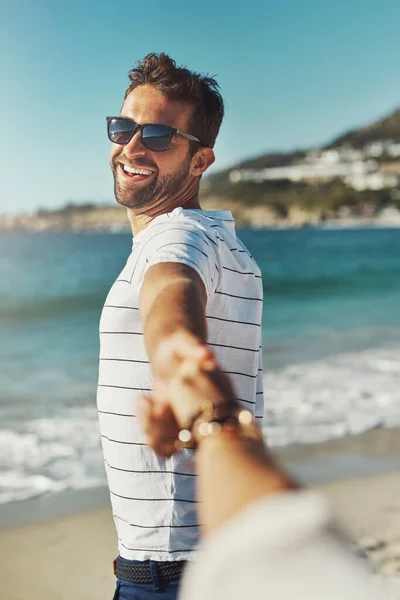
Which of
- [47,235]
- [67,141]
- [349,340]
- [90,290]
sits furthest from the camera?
[47,235]

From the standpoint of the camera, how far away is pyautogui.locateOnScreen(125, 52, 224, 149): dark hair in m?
1.83

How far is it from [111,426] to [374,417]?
6104 mm

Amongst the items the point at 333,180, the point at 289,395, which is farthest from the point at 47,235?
the point at 289,395

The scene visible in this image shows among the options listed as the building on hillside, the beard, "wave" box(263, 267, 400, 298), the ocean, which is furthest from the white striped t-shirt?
the building on hillside

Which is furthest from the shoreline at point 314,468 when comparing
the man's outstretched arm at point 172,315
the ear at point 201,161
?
the man's outstretched arm at point 172,315

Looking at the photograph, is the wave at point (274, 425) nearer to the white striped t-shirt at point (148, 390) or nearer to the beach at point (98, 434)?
the beach at point (98, 434)

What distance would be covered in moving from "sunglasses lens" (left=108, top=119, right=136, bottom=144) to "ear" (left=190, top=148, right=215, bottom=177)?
0.17 meters

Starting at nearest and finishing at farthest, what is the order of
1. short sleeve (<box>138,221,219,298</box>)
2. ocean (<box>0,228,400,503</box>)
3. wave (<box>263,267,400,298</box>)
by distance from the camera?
1. short sleeve (<box>138,221,219,298</box>)
2. ocean (<box>0,228,400,503</box>)
3. wave (<box>263,267,400,298</box>)

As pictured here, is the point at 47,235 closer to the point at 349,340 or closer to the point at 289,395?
the point at 349,340

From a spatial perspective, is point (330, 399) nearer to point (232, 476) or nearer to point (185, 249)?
point (185, 249)

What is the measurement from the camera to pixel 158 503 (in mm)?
1556

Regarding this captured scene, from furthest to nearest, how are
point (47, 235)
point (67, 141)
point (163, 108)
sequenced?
1. point (47, 235)
2. point (67, 141)
3. point (163, 108)

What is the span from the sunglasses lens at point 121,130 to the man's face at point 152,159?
2 centimetres

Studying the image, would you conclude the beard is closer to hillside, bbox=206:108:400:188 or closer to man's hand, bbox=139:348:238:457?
→ man's hand, bbox=139:348:238:457
